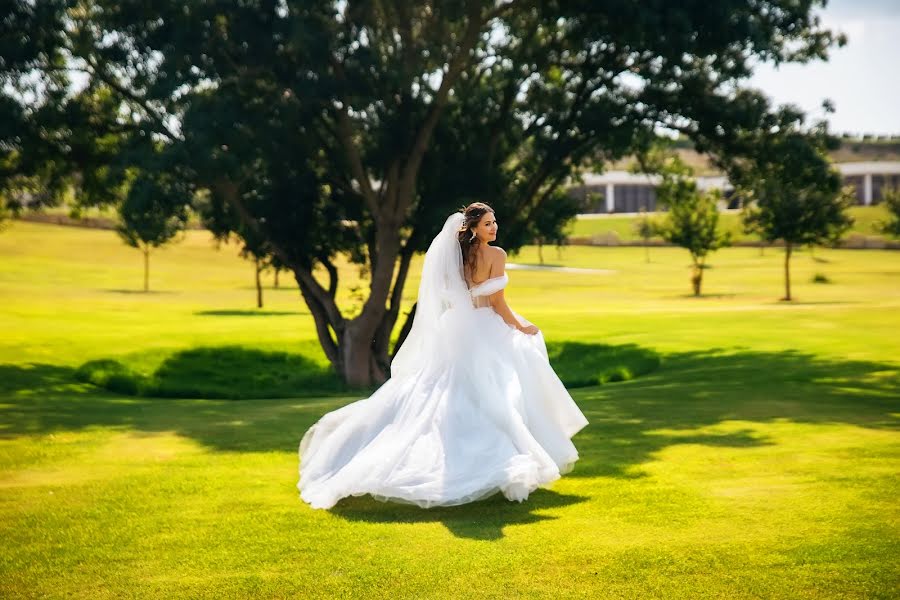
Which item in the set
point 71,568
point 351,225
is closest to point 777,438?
point 71,568

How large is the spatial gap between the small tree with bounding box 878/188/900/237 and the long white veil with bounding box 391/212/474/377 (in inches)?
3336

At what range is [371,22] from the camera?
2083cm

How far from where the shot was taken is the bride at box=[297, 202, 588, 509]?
8.23 metres

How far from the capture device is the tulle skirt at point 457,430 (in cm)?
820

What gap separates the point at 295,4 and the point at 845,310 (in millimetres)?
23524

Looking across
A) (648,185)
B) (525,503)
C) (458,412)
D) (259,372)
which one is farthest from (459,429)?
(648,185)

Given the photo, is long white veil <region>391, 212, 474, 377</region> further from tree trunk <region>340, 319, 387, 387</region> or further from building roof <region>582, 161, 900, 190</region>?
building roof <region>582, 161, 900, 190</region>

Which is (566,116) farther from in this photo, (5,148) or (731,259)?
(731,259)

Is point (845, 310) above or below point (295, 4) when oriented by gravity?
below

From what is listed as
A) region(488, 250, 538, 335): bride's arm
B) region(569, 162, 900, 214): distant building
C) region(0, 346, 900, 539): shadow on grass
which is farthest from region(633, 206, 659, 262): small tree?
region(488, 250, 538, 335): bride's arm

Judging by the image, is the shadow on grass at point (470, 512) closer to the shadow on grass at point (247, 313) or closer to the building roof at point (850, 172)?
the shadow on grass at point (247, 313)

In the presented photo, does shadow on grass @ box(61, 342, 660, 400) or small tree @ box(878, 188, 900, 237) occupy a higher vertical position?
small tree @ box(878, 188, 900, 237)

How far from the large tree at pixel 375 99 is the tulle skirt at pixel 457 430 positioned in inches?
416

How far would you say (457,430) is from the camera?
8.59 meters
